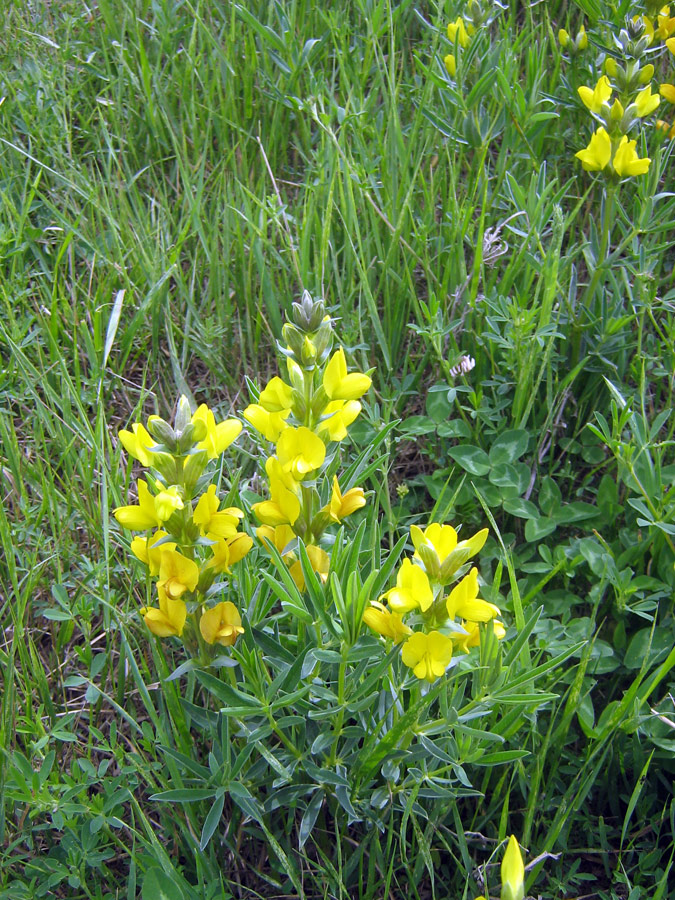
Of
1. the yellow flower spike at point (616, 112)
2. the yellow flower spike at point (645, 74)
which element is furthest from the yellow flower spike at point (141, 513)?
the yellow flower spike at point (645, 74)

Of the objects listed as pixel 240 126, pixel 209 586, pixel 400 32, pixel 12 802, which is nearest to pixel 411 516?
pixel 209 586

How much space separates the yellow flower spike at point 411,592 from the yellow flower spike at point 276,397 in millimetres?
→ 329

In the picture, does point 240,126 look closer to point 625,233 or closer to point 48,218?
point 48,218

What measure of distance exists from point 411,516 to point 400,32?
215 centimetres

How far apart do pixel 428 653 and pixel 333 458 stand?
14.2 inches

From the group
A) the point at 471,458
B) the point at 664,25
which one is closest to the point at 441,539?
the point at 471,458

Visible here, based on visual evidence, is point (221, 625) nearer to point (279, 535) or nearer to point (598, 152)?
point (279, 535)

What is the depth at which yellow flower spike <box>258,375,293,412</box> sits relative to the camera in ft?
4.25

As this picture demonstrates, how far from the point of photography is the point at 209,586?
1.39 meters

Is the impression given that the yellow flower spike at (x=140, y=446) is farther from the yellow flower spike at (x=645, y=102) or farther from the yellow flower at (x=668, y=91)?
the yellow flower at (x=668, y=91)

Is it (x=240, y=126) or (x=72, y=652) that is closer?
(x=72, y=652)

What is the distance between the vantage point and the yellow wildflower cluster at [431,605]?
124cm

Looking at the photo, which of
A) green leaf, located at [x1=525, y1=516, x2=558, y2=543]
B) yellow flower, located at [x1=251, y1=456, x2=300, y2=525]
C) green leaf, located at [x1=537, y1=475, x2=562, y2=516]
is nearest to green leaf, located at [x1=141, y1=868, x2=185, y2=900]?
yellow flower, located at [x1=251, y1=456, x2=300, y2=525]

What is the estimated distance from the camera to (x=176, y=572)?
133 cm
